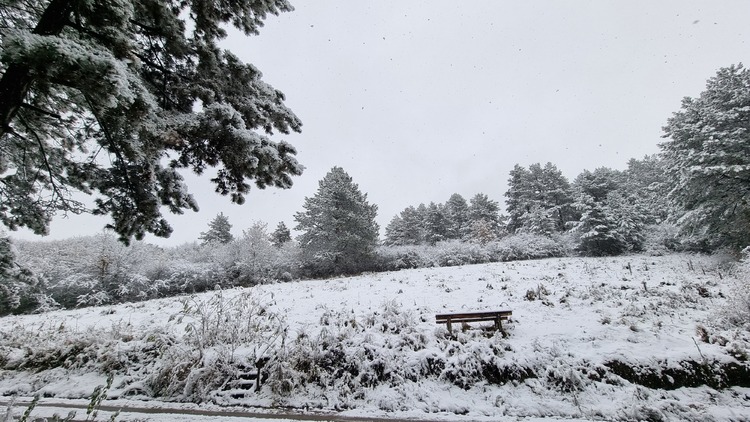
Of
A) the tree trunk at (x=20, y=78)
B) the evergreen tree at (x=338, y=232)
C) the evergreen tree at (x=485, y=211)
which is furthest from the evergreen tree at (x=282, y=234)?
the tree trunk at (x=20, y=78)

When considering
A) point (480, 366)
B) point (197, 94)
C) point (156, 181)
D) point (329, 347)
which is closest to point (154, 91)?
point (197, 94)

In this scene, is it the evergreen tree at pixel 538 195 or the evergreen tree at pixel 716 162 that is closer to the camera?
the evergreen tree at pixel 716 162

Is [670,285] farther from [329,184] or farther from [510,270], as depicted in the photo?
[329,184]

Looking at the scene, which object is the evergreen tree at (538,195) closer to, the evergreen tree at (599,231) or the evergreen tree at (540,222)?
the evergreen tree at (540,222)

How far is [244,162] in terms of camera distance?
13.3 feet

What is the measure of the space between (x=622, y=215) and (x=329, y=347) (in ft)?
79.2

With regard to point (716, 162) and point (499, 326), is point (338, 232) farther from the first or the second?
point (716, 162)

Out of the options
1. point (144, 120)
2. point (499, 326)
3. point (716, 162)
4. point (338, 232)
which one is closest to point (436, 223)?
point (338, 232)

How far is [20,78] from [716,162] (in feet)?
73.7

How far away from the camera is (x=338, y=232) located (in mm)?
23641

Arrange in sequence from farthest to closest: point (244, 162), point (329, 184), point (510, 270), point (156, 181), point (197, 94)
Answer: point (329, 184), point (510, 270), point (156, 181), point (197, 94), point (244, 162)

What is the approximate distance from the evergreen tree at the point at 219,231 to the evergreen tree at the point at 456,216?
31.7m

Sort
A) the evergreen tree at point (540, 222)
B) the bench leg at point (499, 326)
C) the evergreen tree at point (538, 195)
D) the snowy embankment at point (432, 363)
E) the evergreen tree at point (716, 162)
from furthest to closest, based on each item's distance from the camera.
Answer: the evergreen tree at point (538, 195) → the evergreen tree at point (540, 222) → the evergreen tree at point (716, 162) → the bench leg at point (499, 326) → the snowy embankment at point (432, 363)

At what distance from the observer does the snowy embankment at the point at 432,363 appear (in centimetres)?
496
